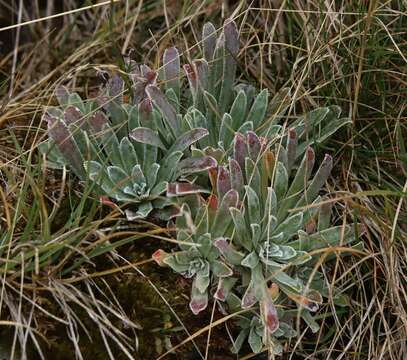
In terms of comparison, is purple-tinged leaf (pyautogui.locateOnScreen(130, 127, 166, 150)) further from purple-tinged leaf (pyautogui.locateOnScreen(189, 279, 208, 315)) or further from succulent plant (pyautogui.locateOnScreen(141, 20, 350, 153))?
purple-tinged leaf (pyautogui.locateOnScreen(189, 279, 208, 315))

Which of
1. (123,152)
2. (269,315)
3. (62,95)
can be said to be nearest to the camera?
(269,315)

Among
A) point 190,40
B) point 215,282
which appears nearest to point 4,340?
point 215,282

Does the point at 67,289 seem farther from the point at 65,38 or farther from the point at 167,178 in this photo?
the point at 65,38

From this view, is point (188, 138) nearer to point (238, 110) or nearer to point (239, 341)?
point (238, 110)

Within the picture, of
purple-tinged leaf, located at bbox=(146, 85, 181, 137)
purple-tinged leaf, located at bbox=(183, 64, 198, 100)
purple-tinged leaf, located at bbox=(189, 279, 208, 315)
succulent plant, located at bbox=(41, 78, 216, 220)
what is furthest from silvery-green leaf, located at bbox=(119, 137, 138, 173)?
purple-tinged leaf, located at bbox=(189, 279, 208, 315)

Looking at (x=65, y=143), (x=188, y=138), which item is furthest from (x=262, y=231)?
(x=65, y=143)
